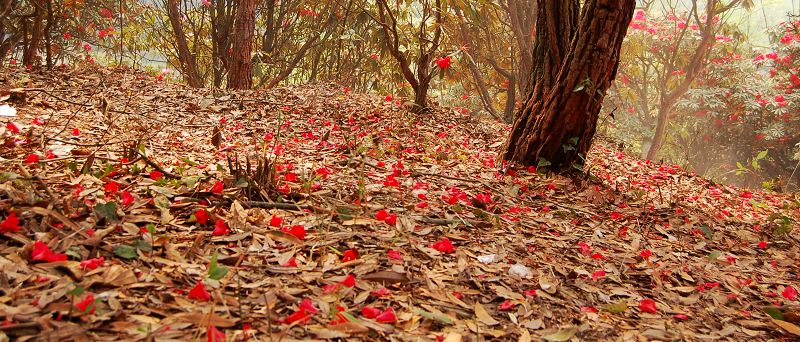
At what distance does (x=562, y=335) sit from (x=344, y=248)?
0.78m

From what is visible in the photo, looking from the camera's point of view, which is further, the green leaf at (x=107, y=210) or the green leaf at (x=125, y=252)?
the green leaf at (x=107, y=210)

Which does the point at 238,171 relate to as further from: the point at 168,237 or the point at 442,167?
the point at 442,167

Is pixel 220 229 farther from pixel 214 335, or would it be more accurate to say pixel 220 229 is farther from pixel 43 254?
pixel 214 335

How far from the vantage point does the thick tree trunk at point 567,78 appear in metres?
3.04

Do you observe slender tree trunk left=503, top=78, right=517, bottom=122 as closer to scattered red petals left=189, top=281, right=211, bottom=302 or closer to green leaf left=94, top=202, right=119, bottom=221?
green leaf left=94, top=202, right=119, bottom=221

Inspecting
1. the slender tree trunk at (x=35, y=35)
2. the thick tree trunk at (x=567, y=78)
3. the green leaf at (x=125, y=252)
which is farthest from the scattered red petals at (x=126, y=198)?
the slender tree trunk at (x=35, y=35)

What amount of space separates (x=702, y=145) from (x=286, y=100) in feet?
38.9

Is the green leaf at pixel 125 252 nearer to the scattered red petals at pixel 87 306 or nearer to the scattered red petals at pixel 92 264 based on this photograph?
the scattered red petals at pixel 92 264

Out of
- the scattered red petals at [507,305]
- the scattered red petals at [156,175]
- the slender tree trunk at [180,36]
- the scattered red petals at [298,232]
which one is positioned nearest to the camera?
the scattered red petals at [507,305]

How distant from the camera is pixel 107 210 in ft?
5.73

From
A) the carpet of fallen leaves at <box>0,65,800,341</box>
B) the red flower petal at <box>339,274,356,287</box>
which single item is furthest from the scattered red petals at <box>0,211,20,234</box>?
the red flower petal at <box>339,274,356,287</box>

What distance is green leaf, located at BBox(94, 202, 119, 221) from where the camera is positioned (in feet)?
5.67

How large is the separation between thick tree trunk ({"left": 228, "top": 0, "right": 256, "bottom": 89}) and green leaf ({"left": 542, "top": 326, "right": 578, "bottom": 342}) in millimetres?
4263

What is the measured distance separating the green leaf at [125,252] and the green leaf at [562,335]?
1.21 metres
